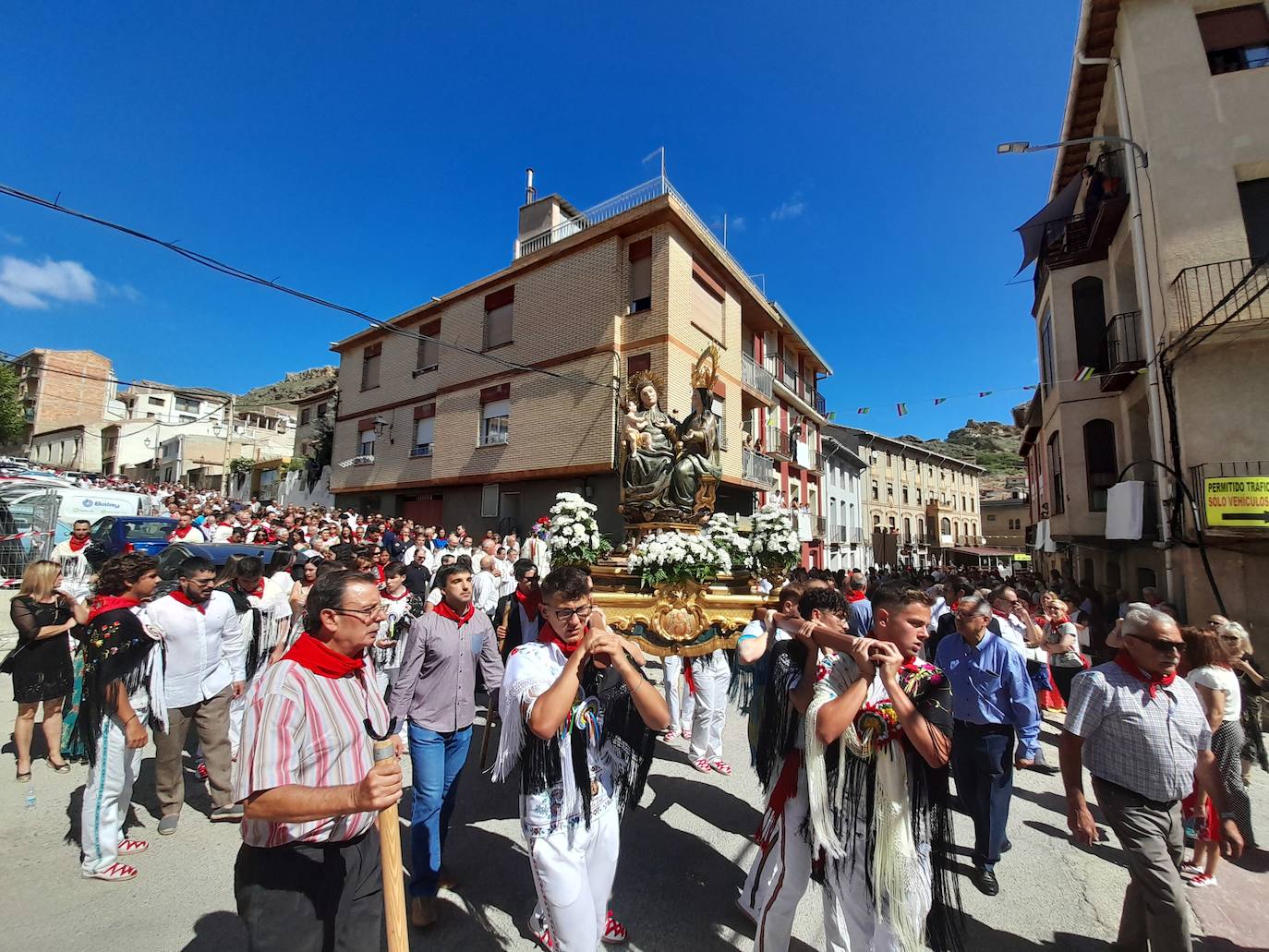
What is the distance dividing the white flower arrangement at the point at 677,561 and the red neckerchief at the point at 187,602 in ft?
11.0

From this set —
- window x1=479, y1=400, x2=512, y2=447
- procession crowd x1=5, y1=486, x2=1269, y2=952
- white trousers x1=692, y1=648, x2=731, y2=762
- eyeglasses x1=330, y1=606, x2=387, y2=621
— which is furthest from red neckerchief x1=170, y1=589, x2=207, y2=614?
window x1=479, y1=400, x2=512, y2=447

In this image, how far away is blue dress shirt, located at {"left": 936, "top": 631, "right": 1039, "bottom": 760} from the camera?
3965mm

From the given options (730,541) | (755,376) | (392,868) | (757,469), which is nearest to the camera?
(392,868)

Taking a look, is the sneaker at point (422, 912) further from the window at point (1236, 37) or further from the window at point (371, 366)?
the window at point (371, 366)

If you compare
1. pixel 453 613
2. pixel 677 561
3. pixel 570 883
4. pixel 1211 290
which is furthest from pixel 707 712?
pixel 1211 290

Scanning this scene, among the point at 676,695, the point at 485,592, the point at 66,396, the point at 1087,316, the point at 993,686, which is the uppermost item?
the point at 66,396

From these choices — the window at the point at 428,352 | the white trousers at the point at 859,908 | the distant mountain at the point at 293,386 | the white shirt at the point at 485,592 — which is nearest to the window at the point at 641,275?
the window at the point at 428,352

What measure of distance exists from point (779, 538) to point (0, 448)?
59247 mm

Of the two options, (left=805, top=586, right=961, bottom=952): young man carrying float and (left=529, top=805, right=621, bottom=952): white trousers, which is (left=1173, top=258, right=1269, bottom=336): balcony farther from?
(left=529, top=805, right=621, bottom=952): white trousers

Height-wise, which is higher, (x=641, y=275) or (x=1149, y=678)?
(x=641, y=275)

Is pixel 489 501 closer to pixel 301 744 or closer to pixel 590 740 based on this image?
pixel 590 740

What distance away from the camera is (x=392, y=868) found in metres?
1.96

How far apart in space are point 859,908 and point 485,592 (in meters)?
6.12

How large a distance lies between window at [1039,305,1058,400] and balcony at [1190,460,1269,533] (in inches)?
228
